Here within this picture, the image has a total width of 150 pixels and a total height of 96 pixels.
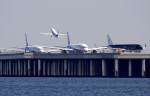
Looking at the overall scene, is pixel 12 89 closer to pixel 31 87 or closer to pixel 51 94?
pixel 31 87

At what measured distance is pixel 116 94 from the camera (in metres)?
135

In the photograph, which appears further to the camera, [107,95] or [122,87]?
[122,87]

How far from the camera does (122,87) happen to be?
517 feet

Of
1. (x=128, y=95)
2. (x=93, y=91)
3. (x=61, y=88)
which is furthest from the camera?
(x=61, y=88)

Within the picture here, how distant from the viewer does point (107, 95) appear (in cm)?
13262

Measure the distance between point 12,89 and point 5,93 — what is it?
42.7 feet

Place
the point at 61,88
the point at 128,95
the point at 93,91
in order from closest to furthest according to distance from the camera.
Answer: the point at 128,95 → the point at 93,91 → the point at 61,88

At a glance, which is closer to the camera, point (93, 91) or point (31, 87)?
point (93, 91)

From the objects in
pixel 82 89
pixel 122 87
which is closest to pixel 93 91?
pixel 82 89

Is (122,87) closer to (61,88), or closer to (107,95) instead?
(61,88)

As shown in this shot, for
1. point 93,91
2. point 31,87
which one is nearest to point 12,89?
point 31,87

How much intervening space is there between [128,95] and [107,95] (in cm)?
376

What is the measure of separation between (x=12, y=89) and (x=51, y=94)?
17.6 metres

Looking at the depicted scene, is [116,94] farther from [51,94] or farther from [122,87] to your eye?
[122,87]
